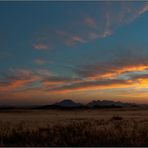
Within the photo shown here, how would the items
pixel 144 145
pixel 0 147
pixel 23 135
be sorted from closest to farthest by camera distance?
pixel 0 147 < pixel 144 145 < pixel 23 135

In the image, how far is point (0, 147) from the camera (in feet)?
44.5

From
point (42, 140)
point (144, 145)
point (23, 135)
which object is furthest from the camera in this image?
point (23, 135)

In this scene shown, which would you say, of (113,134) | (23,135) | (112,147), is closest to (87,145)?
(112,147)

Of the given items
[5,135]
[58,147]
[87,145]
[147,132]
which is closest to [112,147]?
[87,145]

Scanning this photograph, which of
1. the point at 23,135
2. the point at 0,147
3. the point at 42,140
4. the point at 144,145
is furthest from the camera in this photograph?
the point at 23,135

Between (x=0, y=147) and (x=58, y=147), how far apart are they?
7.57 feet

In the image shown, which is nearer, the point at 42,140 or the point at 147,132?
the point at 42,140

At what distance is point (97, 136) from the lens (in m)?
15.9

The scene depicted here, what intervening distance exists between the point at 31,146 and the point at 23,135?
2.39 m

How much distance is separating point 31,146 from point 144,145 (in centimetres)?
478

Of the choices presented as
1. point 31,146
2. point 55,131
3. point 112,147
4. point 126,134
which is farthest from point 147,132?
point 31,146

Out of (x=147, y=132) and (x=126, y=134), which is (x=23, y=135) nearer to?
(x=126, y=134)

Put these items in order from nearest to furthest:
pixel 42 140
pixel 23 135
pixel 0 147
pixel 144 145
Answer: pixel 0 147 → pixel 144 145 → pixel 42 140 → pixel 23 135

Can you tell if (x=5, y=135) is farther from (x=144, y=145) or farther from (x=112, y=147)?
(x=144, y=145)
